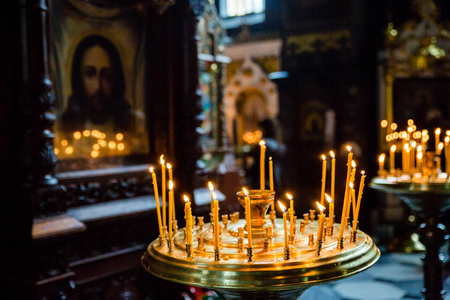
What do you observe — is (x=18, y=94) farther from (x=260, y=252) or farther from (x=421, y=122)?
(x=421, y=122)

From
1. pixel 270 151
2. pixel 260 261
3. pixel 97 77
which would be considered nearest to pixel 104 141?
pixel 97 77

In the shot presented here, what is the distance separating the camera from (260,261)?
53.4 inches

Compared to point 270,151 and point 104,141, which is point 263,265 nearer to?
point 104,141

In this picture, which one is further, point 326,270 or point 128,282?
point 128,282

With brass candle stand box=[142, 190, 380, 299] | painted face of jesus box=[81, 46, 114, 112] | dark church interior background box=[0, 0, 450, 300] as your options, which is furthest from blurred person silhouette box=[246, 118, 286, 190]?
brass candle stand box=[142, 190, 380, 299]

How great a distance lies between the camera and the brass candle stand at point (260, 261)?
1.31m

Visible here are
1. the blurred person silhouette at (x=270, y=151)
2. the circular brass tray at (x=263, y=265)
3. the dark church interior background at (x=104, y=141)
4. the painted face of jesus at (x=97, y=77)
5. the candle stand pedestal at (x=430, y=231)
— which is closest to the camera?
the circular brass tray at (x=263, y=265)

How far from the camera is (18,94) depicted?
2.29 m

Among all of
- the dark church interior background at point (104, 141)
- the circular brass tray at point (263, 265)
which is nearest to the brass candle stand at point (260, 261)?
the circular brass tray at point (263, 265)

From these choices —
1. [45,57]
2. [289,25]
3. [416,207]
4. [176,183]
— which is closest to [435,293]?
[416,207]

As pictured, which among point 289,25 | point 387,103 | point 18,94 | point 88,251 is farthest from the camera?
point 289,25

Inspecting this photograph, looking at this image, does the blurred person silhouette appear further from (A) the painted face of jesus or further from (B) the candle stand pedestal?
(A) the painted face of jesus

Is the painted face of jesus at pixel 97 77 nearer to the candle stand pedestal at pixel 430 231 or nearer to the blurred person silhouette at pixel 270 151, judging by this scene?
Answer: the candle stand pedestal at pixel 430 231

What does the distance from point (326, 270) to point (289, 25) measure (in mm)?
6631
